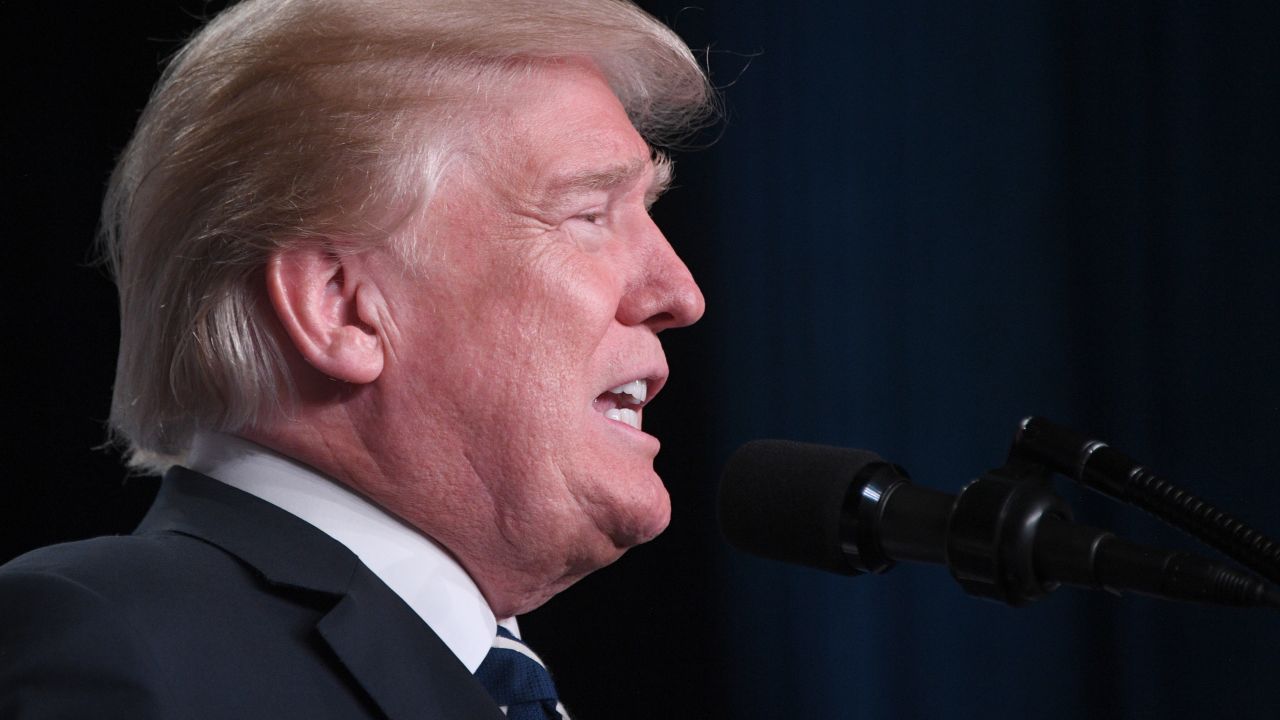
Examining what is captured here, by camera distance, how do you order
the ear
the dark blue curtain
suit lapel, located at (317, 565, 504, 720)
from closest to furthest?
suit lapel, located at (317, 565, 504, 720) < the ear < the dark blue curtain

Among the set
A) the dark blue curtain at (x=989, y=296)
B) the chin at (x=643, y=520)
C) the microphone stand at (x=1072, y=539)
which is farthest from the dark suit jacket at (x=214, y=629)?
the dark blue curtain at (x=989, y=296)

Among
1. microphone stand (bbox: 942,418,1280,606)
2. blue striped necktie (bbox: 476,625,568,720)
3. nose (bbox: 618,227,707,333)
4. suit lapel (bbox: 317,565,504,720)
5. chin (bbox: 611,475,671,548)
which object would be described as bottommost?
blue striped necktie (bbox: 476,625,568,720)

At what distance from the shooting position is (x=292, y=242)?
1.22 meters

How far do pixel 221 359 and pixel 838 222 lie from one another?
1316 mm

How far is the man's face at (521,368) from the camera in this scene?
122 cm

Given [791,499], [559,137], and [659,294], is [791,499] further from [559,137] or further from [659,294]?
[559,137]

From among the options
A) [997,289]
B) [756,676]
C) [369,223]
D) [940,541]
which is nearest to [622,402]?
[369,223]

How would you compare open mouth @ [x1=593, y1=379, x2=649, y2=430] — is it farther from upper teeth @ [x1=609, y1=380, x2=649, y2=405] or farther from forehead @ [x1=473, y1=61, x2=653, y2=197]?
forehead @ [x1=473, y1=61, x2=653, y2=197]

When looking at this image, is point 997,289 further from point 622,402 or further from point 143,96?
point 143,96

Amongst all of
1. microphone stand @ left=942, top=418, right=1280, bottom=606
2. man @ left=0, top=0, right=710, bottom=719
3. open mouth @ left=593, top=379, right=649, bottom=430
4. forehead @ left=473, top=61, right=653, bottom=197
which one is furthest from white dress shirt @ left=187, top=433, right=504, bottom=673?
microphone stand @ left=942, top=418, right=1280, bottom=606

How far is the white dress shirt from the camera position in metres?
1.20

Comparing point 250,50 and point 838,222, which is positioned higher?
point 250,50

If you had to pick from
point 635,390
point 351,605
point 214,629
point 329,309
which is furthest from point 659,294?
point 214,629

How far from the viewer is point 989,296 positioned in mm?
2053
